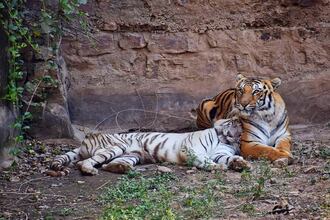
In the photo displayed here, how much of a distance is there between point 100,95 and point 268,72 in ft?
6.19

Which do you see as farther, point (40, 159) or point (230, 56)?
point (230, 56)

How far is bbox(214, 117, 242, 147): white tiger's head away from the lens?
299 inches

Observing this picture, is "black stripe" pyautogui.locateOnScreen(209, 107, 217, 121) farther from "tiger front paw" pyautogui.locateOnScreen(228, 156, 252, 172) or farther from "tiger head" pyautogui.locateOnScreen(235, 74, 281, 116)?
"tiger front paw" pyautogui.locateOnScreen(228, 156, 252, 172)

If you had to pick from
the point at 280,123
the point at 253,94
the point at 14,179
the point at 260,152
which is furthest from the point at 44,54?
the point at 280,123

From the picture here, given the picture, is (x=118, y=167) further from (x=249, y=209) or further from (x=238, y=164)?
(x=249, y=209)

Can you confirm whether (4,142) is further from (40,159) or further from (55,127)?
(55,127)

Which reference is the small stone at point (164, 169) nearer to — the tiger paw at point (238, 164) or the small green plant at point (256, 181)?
the tiger paw at point (238, 164)

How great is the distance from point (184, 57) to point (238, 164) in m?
2.35

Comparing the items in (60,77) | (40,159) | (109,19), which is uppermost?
(109,19)

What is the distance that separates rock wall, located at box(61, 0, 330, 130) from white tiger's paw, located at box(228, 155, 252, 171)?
1982 mm

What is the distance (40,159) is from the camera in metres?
7.41

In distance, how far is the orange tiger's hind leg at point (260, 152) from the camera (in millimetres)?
7238

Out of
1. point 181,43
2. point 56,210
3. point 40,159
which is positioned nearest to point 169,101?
point 181,43

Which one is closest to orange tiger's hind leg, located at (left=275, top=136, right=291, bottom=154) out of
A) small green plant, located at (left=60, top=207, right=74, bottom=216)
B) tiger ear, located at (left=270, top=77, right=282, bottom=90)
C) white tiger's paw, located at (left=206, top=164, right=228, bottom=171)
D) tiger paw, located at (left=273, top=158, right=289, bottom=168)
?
tiger paw, located at (left=273, top=158, right=289, bottom=168)
